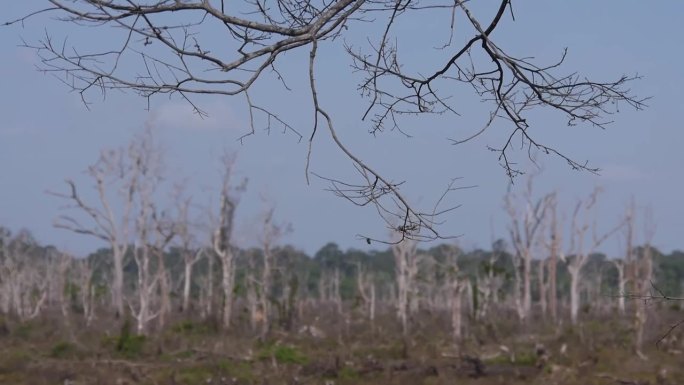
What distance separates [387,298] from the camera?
62812mm

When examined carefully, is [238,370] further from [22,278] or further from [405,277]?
[22,278]

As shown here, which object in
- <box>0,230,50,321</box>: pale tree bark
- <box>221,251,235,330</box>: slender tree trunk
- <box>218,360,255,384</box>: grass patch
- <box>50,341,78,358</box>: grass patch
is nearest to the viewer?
<box>218,360,255,384</box>: grass patch

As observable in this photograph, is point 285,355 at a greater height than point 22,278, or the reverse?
point 22,278

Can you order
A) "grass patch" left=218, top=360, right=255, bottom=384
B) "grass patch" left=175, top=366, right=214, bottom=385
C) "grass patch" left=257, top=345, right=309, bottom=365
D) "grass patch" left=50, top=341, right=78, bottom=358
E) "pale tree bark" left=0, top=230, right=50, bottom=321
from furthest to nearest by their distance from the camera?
1. "pale tree bark" left=0, top=230, right=50, bottom=321
2. "grass patch" left=50, top=341, right=78, bottom=358
3. "grass patch" left=257, top=345, right=309, bottom=365
4. "grass patch" left=218, top=360, right=255, bottom=384
5. "grass patch" left=175, top=366, right=214, bottom=385

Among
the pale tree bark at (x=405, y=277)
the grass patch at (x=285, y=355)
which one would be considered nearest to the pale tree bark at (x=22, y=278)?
the pale tree bark at (x=405, y=277)

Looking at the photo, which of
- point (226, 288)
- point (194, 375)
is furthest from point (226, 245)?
point (194, 375)

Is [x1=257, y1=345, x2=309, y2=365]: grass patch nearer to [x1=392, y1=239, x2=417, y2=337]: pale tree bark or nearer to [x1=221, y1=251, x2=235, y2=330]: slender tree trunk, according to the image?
[x1=221, y1=251, x2=235, y2=330]: slender tree trunk

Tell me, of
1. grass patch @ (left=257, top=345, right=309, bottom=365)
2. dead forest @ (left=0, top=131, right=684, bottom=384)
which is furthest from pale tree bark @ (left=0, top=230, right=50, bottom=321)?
grass patch @ (left=257, top=345, right=309, bottom=365)

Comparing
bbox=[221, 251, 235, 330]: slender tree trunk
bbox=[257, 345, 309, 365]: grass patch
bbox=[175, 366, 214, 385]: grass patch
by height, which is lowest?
bbox=[175, 366, 214, 385]: grass patch

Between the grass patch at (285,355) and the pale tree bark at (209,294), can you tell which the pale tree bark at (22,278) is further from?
the grass patch at (285,355)

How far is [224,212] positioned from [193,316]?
19.4 ft

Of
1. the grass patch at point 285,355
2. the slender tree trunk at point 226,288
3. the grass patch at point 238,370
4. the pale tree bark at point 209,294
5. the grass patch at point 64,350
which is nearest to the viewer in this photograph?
the grass patch at point 238,370

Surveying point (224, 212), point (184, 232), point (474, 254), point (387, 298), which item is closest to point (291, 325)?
point (224, 212)

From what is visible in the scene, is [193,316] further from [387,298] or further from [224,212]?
[387,298]
